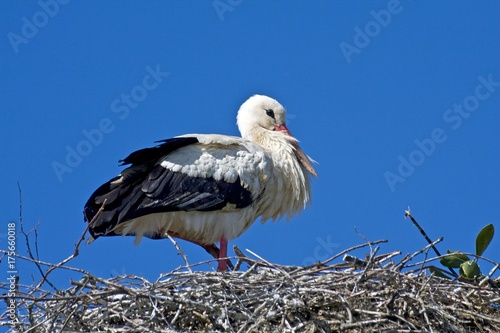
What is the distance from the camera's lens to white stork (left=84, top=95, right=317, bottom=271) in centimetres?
789

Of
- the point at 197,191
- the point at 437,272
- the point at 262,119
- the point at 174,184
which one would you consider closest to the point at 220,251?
the point at 197,191

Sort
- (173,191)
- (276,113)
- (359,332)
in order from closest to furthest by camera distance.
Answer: (359,332)
(173,191)
(276,113)

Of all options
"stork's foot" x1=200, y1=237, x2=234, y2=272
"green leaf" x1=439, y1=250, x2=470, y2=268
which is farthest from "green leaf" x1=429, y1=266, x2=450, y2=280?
"stork's foot" x1=200, y1=237, x2=234, y2=272

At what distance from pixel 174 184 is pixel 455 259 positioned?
2337 mm

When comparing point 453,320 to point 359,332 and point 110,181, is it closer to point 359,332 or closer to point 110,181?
point 359,332

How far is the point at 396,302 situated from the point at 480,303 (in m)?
0.52

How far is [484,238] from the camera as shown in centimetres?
656

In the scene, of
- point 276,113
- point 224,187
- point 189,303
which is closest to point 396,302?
point 189,303

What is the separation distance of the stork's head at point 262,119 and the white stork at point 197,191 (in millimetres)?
→ 453

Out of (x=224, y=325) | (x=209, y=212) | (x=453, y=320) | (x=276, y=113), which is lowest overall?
(x=453, y=320)

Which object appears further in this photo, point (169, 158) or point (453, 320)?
point (169, 158)

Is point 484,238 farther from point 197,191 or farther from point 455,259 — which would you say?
point 197,191

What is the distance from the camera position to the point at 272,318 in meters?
5.84

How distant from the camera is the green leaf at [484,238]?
21.5 ft
